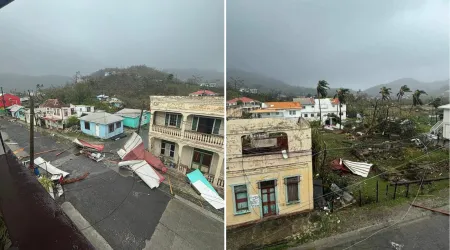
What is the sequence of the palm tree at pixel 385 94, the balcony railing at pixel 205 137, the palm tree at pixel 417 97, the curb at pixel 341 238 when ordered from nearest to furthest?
the balcony railing at pixel 205 137, the curb at pixel 341 238, the palm tree at pixel 385 94, the palm tree at pixel 417 97

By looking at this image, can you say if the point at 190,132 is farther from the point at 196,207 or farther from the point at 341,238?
the point at 341,238

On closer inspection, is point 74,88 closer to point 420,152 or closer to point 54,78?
point 54,78

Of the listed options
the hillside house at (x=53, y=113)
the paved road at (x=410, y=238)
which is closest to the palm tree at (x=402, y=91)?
the paved road at (x=410, y=238)

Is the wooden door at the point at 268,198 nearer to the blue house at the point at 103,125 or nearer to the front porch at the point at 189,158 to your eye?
the front porch at the point at 189,158

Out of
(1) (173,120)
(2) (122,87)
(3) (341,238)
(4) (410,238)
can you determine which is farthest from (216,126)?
(4) (410,238)

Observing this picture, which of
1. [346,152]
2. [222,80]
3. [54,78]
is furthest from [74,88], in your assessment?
[346,152]

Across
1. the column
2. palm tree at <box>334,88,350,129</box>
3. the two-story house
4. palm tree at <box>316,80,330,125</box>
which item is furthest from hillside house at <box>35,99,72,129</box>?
palm tree at <box>334,88,350,129</box>
